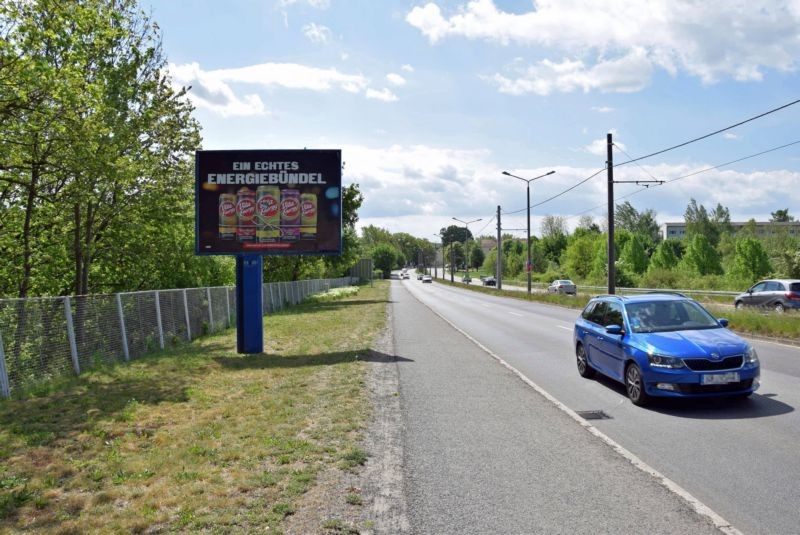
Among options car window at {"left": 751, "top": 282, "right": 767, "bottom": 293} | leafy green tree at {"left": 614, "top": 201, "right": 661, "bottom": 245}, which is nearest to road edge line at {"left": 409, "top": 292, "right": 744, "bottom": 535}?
car window at {"left": 751, "top": 282, "right": 767, "bottom": 293}

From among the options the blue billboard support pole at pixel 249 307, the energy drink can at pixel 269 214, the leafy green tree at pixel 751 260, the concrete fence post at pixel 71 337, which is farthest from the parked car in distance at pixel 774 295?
the leafy green tree at pixel 751 260

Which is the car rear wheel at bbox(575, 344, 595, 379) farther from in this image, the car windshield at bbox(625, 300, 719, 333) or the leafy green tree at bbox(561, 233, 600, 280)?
the leafy green tree at bbox(561, 233, 600, 280)

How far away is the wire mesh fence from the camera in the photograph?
9602 millimetres

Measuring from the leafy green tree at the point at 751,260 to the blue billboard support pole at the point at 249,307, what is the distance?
5353 cm

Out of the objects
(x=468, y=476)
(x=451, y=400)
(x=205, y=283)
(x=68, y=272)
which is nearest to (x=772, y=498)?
(x=468, y=476)

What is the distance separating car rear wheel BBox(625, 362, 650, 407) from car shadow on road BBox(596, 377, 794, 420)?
14 centimetres

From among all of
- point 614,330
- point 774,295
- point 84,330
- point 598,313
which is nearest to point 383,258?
point 774,295

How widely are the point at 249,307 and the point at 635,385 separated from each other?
973cm

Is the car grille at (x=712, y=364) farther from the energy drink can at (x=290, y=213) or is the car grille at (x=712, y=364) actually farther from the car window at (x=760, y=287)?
the car window at (x=760, y=287)

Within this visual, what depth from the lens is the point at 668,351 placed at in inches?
313

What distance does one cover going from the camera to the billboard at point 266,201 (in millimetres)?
15000

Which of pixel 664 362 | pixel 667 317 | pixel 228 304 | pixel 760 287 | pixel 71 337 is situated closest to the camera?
pixel 664 362

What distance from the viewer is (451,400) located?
902cm

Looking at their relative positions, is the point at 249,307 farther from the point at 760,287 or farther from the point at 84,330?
the point at 760,287
